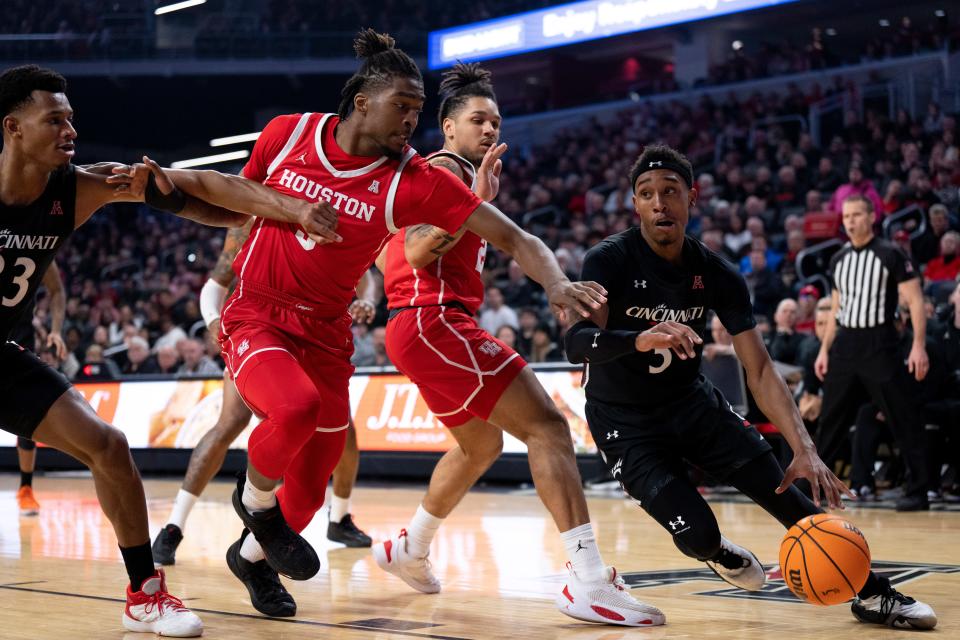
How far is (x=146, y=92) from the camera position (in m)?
31.2

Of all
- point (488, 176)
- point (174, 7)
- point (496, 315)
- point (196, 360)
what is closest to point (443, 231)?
point (488, 176)

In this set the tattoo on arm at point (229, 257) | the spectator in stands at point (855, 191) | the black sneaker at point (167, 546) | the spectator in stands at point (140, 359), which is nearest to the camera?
the black sneaker at point (167, 546)

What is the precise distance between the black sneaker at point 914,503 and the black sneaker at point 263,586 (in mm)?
5668

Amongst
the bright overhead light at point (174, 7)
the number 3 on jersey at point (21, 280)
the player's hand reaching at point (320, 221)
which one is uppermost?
the bright overhead light at point (174, 7)

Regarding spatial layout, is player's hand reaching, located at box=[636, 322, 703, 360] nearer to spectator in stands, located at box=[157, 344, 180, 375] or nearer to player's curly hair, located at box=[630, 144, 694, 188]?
player's curly hair, located at box=[630, 144, 694, 188]

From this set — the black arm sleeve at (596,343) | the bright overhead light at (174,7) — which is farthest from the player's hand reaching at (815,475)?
the bright overhead light at (174,7)

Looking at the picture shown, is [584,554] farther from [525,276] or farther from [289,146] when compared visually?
[525,276]

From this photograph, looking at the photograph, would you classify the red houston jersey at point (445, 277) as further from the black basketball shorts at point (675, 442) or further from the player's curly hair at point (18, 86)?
the player's curly hair at point (18, 86)

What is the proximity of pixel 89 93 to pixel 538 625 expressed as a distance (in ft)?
97.0

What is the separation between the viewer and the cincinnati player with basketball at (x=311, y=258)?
454 centimetres

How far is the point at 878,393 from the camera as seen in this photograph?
900 centimetres

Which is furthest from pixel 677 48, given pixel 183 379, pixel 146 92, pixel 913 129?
pixel 183 379

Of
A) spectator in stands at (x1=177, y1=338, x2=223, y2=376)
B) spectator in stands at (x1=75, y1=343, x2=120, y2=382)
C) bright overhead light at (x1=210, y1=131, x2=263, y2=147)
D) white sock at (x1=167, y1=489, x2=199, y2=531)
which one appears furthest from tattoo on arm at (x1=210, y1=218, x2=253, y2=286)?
bright overhead light at (x1=210, y1=131, x2=263, y2=147)

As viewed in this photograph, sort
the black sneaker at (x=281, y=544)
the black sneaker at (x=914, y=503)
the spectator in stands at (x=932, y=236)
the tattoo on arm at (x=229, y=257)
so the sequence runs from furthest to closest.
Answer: the spectator in stands at (x=932, y=236) → the black sneaker at (x=914, y=503) → the tattoo on arm at (x=229, y=257) → the black sneaker at (x=281, y=544)
